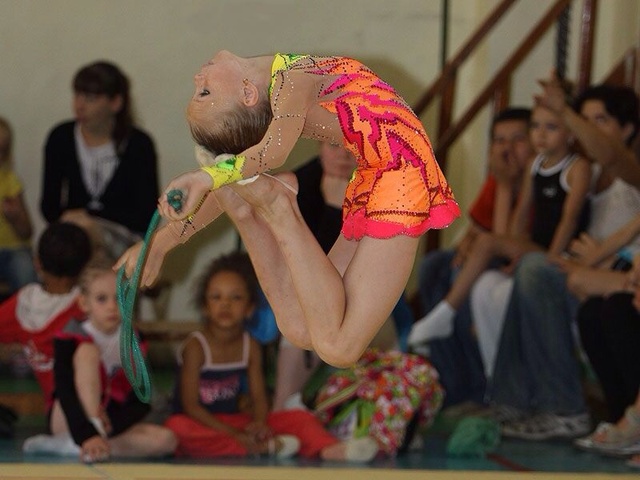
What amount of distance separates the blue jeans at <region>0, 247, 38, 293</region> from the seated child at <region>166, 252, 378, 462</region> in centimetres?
117

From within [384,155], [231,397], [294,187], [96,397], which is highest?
[384,155]

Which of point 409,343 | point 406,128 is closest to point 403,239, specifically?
point 406,128

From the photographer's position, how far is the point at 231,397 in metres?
4.39

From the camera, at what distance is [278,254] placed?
10.0ft

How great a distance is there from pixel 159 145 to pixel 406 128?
3704mm

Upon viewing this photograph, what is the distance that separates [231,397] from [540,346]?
115 centimetres

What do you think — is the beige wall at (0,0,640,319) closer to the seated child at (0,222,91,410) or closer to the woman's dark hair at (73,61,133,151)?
the woman's dark hair at (73,61,133,151)

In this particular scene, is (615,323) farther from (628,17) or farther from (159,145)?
(159,145)

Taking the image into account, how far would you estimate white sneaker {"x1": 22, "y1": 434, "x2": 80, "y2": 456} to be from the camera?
13.4ft

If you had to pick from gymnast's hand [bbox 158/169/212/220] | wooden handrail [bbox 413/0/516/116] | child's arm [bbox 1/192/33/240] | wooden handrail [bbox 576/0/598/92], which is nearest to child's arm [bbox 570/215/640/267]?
wooden handrail [bbox 576/0/598/92]

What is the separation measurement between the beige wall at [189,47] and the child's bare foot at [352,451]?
2.48 m

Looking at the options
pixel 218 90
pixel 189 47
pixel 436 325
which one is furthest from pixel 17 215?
pixel 218 90

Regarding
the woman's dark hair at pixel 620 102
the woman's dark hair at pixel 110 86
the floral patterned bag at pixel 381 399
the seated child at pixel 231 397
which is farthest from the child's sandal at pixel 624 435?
the woman's dark hair at pixel 110 86

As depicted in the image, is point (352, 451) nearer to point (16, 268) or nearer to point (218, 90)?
point (218, 90)
